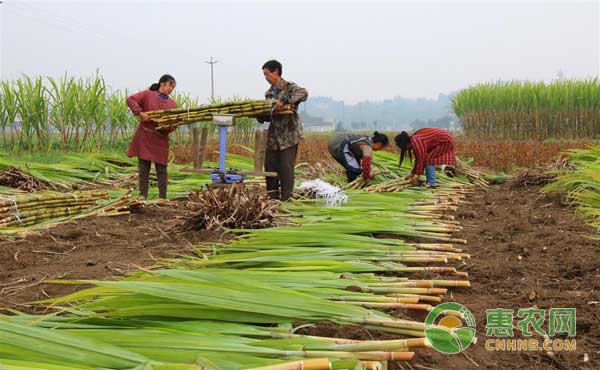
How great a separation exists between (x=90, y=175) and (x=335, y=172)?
305 cm

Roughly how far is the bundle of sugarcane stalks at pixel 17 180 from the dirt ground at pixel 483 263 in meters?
1.42

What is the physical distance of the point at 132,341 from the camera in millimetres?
1466

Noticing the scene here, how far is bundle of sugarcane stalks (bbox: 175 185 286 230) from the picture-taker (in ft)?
12.1

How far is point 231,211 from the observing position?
3.78 metres

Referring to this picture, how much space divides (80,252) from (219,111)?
1833 mm

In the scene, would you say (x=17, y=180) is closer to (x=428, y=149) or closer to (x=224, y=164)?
(x=224, y=164)

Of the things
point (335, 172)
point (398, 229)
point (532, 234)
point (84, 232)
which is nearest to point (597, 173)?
point (532, 234)

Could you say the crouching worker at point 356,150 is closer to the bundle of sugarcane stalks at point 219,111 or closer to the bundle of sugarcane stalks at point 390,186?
the bundle of sugarcane stalks at point 390,186

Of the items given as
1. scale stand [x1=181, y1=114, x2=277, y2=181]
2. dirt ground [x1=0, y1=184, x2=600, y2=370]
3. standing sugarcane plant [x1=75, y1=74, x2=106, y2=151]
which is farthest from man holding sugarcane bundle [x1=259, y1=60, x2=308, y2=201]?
standing sugarcane plant [x1=75, y1=74, x2=106, y2=151]

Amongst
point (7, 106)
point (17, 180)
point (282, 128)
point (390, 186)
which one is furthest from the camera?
point (7, 106)

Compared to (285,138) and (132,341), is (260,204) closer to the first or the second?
(285,138)

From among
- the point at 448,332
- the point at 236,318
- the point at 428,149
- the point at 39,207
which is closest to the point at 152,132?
the point at 39,207

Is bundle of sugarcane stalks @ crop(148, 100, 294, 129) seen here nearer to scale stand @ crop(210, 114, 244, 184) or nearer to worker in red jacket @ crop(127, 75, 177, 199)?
scale stand @ crop(210, 114, 244, 184)

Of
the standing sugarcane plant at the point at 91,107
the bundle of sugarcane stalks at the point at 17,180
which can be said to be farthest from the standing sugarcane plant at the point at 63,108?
the bundle of sugarcane stalks at the point at 17,180
